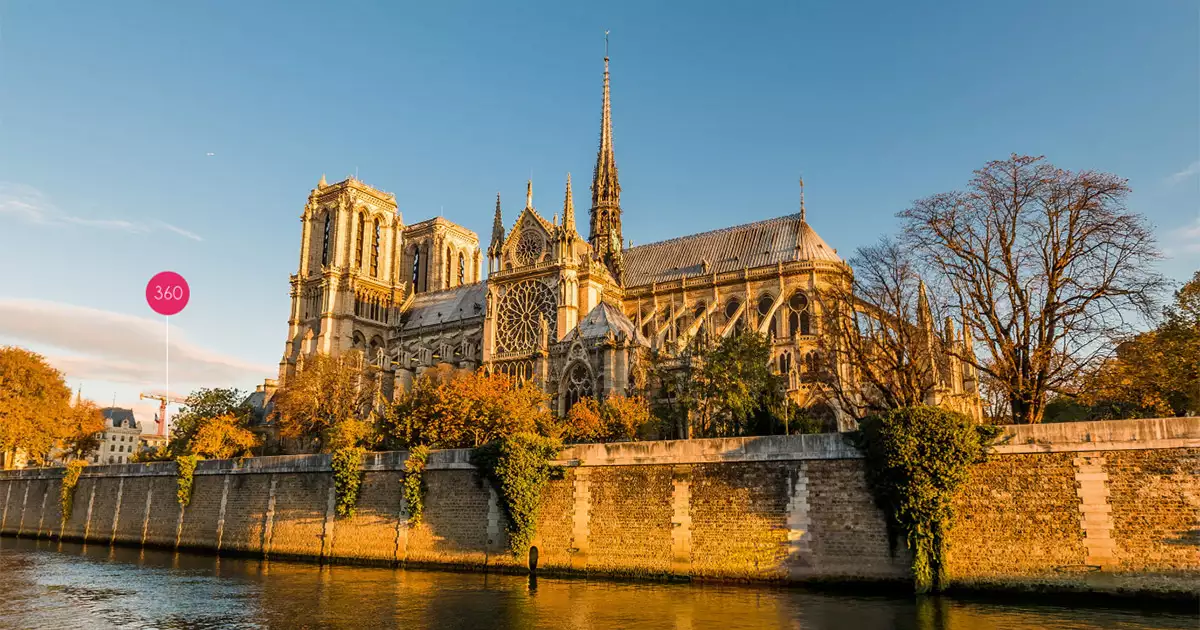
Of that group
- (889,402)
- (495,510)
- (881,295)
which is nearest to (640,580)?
(495,510)

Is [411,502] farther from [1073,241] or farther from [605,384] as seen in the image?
[1073,241]

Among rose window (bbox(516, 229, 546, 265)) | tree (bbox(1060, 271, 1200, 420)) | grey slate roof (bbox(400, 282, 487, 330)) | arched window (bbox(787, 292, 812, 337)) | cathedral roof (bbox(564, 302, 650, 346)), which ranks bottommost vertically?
tree (bbox(1060, 271, 1200, 420))

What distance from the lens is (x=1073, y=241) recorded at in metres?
23.9

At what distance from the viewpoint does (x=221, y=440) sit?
4781cm

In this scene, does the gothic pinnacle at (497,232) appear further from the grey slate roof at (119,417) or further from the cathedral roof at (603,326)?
the grey slate roof at (119,417)

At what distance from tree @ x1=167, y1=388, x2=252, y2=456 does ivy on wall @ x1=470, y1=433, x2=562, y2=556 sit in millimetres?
31222

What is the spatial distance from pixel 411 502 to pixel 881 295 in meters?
17.7

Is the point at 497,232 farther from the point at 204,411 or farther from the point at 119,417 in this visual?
the point at 119,417

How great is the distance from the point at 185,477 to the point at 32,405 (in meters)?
23.2

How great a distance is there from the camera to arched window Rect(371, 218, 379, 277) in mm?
77750

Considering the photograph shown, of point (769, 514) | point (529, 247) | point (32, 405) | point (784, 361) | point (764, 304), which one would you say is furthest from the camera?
point (529, 247)

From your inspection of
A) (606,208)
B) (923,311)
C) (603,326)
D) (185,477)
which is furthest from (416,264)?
(923,311)

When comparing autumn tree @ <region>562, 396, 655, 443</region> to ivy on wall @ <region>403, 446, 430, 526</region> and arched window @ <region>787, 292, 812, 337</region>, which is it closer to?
ivy on wall @ <region>403, 446, 430, 526</region>


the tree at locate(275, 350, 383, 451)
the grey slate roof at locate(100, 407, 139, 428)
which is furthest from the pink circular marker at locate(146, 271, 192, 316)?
the grey slate roof at locate(100, 407, 139, 428)
